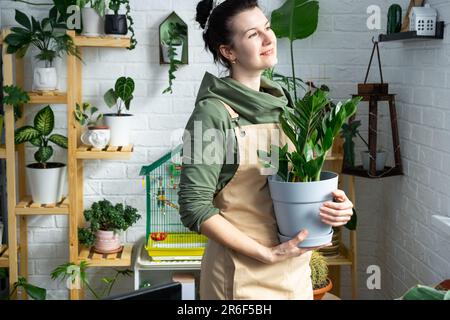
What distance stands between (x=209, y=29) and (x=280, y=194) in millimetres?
511

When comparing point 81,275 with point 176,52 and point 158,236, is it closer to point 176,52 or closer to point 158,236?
point 158,236

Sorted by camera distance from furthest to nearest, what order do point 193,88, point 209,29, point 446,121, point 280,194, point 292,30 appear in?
point 193,88 → point 292,30 → point 446,121 → point 209,29 → point 280,194

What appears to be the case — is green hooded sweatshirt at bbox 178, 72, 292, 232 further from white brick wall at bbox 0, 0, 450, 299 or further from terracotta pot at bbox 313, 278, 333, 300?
white brick wall at bbox 0, 0, 450, 299

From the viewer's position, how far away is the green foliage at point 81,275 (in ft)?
10.8

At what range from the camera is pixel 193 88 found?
3.54 meters

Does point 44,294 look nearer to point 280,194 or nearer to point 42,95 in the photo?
point 42,95

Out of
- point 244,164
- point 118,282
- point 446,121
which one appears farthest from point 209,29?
point 118,282

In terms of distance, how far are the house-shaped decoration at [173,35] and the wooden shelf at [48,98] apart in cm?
54

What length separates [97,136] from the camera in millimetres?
3344

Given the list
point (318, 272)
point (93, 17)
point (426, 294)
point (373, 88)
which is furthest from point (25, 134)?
point (426, 294)

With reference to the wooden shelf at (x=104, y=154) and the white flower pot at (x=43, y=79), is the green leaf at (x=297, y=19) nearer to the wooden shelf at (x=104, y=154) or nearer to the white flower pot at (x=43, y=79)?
the wooden shelf at (x=104, y=154)

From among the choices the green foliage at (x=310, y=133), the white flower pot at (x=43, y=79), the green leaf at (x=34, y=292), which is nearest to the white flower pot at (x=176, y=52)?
the white flower pot at (x=43, y=79)

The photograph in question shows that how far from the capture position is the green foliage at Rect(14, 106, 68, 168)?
3.32 m

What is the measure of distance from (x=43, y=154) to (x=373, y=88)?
164 centimetres
